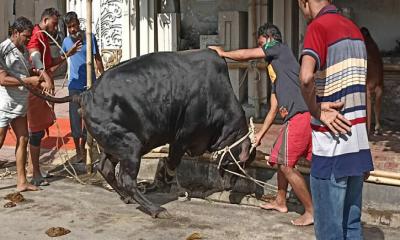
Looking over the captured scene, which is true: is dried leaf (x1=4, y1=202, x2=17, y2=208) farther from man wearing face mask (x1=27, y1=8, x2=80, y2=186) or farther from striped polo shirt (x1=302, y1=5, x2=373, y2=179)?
striped polo shirt (x1=302, y1=5, x2=373, y2=179)

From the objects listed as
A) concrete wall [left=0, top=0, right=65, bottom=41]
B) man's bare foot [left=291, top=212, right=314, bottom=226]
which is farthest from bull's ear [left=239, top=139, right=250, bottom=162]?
concrete wall [left=0, top=0, right=65, bottom=41]

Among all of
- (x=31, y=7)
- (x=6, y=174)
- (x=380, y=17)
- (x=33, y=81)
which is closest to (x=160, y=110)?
(x=33, y=81)

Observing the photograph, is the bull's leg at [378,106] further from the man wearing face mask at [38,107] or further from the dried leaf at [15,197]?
the dried leaf at [15,197]

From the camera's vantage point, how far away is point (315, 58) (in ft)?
11.5

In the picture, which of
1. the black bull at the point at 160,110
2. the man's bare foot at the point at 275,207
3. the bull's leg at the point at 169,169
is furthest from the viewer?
the bull's leg at the point at 169,169

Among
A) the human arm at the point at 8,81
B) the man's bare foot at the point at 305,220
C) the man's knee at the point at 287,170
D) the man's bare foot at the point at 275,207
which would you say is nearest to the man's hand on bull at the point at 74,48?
the human arm at the point at 8,81

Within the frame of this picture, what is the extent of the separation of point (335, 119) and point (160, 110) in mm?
2353

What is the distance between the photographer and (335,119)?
3.55 metres

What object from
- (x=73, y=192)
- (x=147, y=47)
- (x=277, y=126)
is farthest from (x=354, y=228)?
(x=147, y=47)

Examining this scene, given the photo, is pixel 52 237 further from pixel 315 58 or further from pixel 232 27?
pixel 232 27

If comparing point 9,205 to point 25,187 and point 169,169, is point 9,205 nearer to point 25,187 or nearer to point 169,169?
point 25,187

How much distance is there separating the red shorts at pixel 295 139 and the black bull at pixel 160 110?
1.81 feet

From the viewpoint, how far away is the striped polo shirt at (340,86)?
3.53 metres

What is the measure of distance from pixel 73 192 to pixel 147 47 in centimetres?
295
